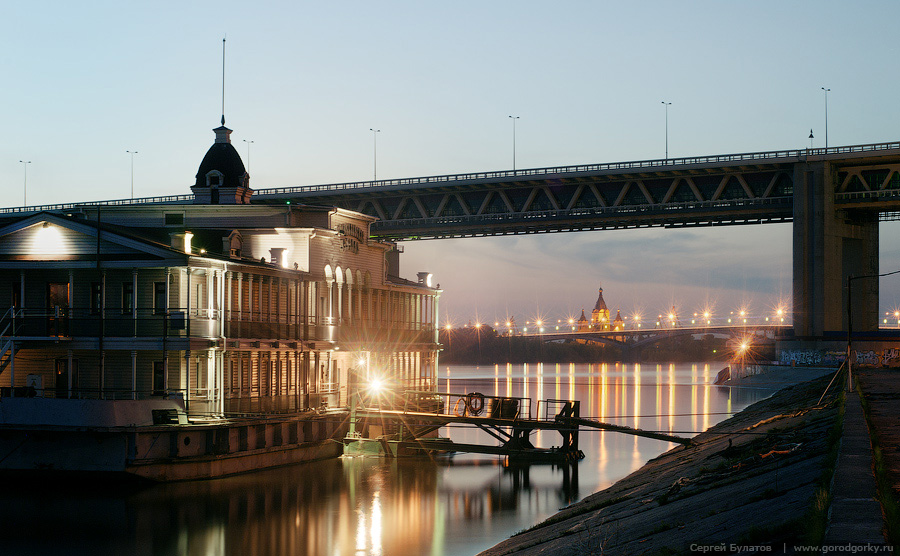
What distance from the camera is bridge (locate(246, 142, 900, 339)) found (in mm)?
97625

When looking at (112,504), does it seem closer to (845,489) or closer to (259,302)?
(259,302)

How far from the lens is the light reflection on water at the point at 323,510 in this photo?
100 feet

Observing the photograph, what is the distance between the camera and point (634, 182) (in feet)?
368

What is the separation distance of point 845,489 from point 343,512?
22.3 meters

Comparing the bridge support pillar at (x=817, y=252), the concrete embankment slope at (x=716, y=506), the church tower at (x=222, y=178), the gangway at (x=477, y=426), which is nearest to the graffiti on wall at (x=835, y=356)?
the bridge support pillar at (x=817, y=252)

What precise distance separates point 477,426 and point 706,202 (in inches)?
2583

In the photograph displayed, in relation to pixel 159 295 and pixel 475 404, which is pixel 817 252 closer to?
pixel 475 404

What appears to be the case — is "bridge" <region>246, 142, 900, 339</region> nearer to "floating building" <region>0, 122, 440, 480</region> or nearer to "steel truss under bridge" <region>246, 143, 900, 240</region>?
"steel truss under bridge" <region>246, 143, 900, 240</region>

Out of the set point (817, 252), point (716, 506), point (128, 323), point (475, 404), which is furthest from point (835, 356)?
point (716, 506)

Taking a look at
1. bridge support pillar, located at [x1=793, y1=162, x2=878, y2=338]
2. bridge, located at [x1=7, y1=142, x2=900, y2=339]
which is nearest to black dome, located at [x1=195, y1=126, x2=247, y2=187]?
bridge, located at [x1=7, y1=142, x2=900, y2=339]

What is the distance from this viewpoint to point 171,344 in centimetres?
4034

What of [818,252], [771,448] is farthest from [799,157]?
[771,448]

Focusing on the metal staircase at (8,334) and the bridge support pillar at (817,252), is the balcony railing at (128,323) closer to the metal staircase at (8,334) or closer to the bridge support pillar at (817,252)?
the metal staircase at (8,334)

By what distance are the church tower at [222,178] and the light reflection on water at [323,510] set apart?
2116 cm
